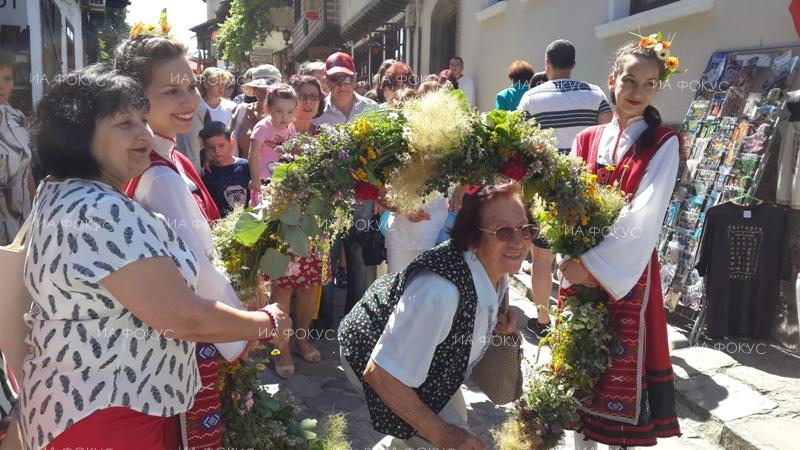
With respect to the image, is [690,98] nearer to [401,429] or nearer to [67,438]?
[401,429]

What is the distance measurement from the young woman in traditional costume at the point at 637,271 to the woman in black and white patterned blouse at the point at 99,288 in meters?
1.68

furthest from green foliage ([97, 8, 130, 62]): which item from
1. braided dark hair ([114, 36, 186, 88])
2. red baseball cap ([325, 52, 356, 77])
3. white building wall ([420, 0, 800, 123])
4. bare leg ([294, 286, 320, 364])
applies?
braided dark hair ([114, 36, 186, 88])

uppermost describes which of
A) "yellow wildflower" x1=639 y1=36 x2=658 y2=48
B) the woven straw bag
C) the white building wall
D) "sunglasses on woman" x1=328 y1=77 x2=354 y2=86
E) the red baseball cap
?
the white building wall

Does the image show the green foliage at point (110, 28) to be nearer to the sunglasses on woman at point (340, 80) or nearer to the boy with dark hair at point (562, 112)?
the sunglasses on woman at point (340, 80)

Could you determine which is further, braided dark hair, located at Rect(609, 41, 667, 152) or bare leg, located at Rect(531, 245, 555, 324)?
bare leg, located at Rect(531, 245, 555, 324)

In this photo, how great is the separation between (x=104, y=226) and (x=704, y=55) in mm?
5502

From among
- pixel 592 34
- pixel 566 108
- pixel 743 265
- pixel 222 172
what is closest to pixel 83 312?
pixel 222 172

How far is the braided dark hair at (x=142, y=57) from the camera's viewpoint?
2.28 metres

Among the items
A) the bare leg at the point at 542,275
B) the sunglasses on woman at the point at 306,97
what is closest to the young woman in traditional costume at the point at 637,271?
the bare leg at the point at 542,275

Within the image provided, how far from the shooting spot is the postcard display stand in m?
4.62

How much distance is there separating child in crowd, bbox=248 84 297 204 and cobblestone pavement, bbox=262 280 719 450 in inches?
54.6

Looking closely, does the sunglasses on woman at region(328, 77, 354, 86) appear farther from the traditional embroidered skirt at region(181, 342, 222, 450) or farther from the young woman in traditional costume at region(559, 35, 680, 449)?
the traditional embroidered skirt at region(181, 342, 222, 450)

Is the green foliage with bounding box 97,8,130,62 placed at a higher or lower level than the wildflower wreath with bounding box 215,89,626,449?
higher

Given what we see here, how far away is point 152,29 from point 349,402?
8.58 feet
